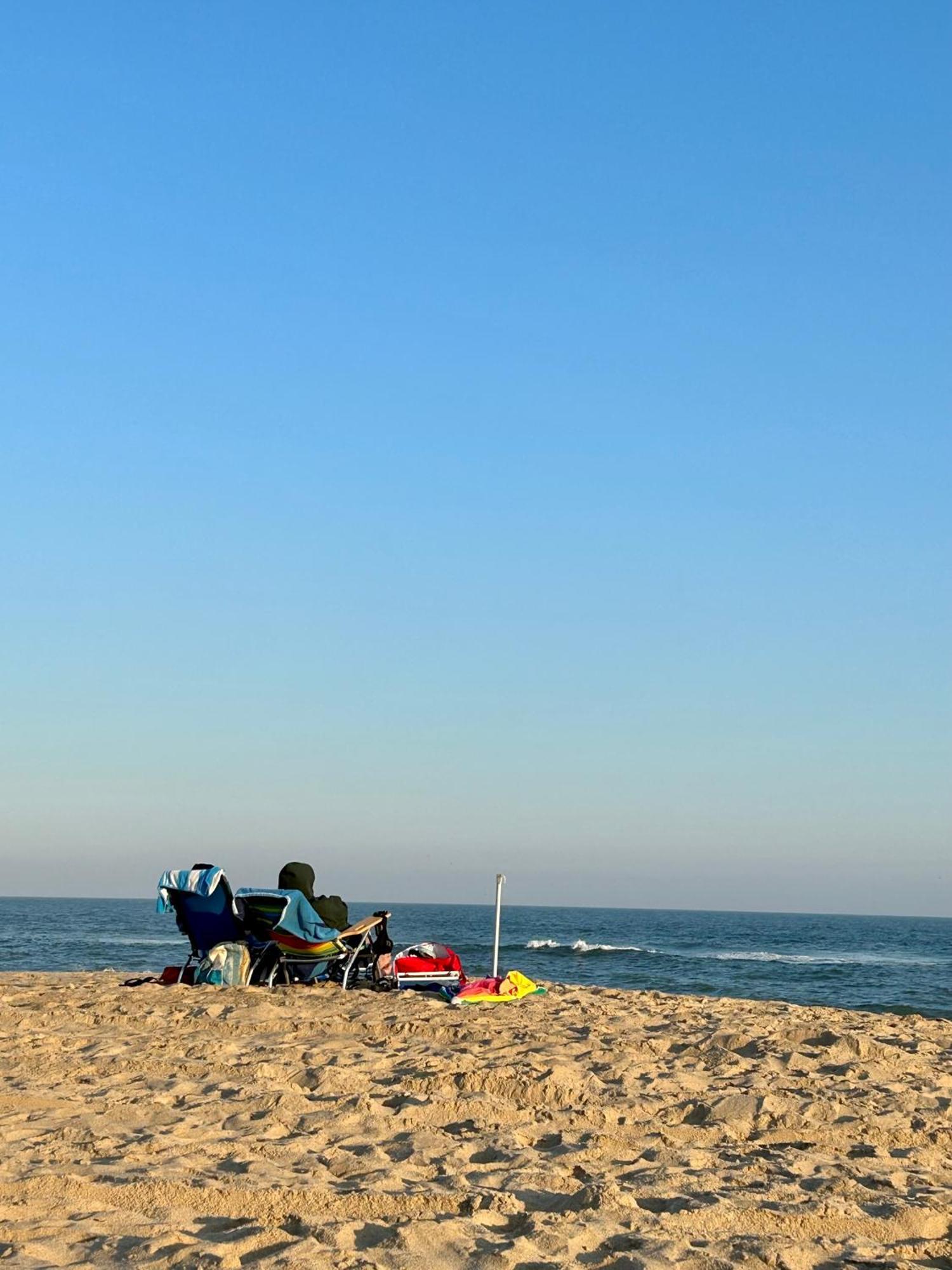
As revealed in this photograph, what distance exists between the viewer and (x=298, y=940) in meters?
11.4

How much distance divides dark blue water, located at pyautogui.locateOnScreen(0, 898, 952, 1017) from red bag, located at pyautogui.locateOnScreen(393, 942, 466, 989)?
8.59m

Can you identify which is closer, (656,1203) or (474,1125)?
(656,1203)

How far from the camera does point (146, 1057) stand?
7516 mm

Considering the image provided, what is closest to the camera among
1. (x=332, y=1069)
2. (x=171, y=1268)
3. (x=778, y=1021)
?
(x=171, y=1268)

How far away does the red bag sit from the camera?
11484mm

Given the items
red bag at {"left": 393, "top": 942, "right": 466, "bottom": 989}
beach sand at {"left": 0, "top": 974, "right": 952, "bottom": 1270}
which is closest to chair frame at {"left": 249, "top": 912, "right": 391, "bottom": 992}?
red bag at {"left": 393, "top": 942, "right": 466, "bottom": 989}

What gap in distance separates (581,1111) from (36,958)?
940 inches

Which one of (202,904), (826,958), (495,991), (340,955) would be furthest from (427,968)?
(826,958)

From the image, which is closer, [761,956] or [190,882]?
[190,882]

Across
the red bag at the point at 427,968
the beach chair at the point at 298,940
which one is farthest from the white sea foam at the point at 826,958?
the beach chair at the point at 298,940

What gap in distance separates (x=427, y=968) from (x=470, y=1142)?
638 cm

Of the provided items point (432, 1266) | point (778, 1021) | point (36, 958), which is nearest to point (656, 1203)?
point (432, 1266)

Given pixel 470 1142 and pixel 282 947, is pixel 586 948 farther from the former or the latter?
pixel 470 1142

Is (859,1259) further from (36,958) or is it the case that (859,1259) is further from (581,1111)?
(36,958)
